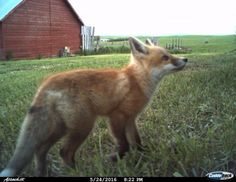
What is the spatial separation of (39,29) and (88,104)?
75cm

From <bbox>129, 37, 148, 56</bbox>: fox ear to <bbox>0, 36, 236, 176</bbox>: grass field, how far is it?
13 centimetres

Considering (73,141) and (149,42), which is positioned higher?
(149,42)

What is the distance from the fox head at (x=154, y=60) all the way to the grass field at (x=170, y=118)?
13 centimetres

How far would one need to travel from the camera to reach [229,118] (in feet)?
7.15

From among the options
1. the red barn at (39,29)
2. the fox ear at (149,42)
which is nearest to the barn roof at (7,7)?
the red barn at (39,29)

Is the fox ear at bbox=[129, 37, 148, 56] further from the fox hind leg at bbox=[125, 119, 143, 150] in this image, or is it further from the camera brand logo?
the camera brand logo

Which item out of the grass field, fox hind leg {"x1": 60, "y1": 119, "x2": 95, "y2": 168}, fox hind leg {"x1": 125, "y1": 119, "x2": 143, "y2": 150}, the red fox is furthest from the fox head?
fox hind leg {"x1": 60, "y1": 119, "x2": 95, "y2": 168}

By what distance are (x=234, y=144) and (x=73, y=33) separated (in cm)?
117

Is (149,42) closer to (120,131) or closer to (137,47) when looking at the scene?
(137,47)

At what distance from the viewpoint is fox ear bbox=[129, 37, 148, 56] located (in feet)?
7.18

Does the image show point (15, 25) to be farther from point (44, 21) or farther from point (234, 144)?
point (234, 144)

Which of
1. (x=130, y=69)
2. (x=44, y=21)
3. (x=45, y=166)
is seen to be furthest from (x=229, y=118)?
(x=44, y=21)

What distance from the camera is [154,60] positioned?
7.47 ft

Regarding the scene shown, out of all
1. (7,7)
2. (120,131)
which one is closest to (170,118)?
(120,131)
